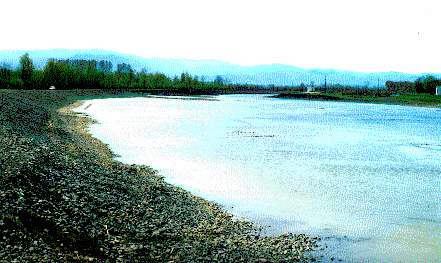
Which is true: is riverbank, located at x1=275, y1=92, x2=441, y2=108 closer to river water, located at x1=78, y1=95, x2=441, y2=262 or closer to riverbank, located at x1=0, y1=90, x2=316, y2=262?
river water, located at x1=78, y1=95, x2=441, y2=262

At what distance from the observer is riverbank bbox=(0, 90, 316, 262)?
13.8 meters

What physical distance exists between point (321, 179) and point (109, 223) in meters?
15.6

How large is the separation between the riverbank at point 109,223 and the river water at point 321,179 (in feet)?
6.00

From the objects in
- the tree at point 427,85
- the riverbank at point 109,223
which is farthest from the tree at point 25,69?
the riverbank at point 109,223

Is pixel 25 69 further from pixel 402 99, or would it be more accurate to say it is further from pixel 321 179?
pixel 321 179

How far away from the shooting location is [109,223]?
16703 millimetres

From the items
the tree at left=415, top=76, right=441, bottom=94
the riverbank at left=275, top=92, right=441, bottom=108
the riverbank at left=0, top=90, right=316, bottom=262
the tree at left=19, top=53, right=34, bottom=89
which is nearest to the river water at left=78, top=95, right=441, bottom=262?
the riverbank at left=0, top=90, right=316, bottom=262

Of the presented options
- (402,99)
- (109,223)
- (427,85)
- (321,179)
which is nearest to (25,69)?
(402,99)

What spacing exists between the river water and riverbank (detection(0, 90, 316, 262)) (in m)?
1.83

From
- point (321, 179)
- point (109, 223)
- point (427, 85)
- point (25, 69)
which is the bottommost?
point (321, 179)

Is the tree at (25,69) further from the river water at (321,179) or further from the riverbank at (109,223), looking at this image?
the riverbank at (109,223)

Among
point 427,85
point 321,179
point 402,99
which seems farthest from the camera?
point 427,85

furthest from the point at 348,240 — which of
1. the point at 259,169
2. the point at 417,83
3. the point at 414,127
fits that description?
the point at 417,83

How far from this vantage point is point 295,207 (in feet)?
74.0
